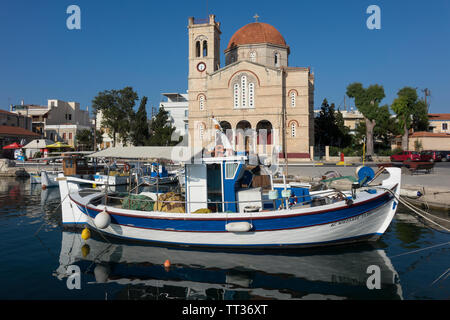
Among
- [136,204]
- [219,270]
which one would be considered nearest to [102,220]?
[136,204]

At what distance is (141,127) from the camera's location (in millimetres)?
A: 46562

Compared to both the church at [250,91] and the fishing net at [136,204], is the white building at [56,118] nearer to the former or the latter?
the church at [250,91]

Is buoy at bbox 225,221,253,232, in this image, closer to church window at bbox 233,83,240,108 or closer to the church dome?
church window at bbox 233,83,240,108

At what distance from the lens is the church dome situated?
41688 millimetres

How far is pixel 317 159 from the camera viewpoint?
39.7m

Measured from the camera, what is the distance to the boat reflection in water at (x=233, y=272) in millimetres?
7020

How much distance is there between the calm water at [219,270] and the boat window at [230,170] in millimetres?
2296

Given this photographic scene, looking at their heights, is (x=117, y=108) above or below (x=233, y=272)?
above

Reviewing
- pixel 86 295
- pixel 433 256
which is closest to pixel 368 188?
pixel 433 256

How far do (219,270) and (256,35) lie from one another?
38.9 meters

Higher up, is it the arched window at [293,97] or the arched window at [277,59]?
the arched window at [277,59]

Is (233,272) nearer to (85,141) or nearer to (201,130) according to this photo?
(201,130)

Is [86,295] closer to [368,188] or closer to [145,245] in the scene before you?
[145,245]

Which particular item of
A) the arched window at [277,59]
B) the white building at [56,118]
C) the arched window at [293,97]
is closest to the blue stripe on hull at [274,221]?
the arched window at [293,97]
